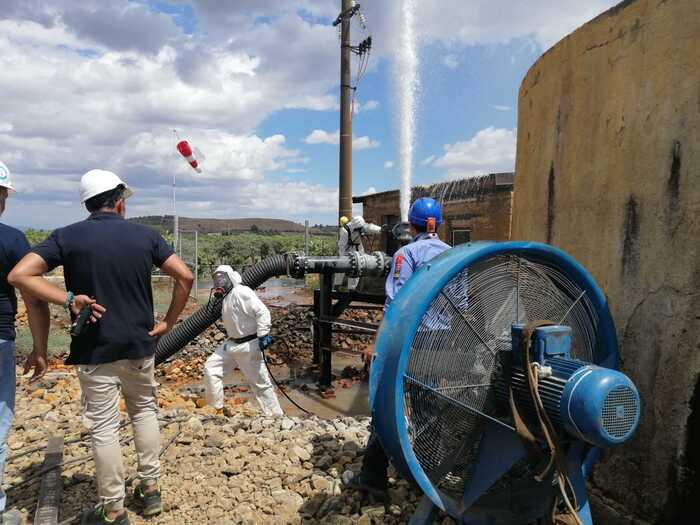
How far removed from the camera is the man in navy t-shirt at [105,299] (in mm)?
2535

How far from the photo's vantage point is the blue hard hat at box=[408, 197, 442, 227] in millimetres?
3023

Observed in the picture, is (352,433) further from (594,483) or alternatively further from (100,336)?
(100,336)

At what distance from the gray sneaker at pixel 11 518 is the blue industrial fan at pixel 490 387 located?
2.12m

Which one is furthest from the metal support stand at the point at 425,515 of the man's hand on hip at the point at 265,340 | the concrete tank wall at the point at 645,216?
the man's hand on hip at the point at 265,340

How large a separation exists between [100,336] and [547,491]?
221 cm

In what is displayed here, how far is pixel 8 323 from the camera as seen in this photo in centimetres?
270

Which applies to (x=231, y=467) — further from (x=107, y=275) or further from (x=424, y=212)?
(x=424, y=212)

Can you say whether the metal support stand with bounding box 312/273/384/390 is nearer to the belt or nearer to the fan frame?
the belt

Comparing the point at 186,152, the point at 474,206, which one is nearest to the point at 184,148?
the point at 186,152

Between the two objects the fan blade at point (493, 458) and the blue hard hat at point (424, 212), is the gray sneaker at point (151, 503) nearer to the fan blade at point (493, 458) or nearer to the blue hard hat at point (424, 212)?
the fan blade at point (493, 458)

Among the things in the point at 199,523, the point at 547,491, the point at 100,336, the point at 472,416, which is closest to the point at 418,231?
A: the point at 472,416

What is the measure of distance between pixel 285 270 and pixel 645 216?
5481 mm

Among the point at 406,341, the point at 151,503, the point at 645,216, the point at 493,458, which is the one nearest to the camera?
the point at 406,341

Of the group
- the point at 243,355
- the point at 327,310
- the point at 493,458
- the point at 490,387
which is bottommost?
the point at 243,355
